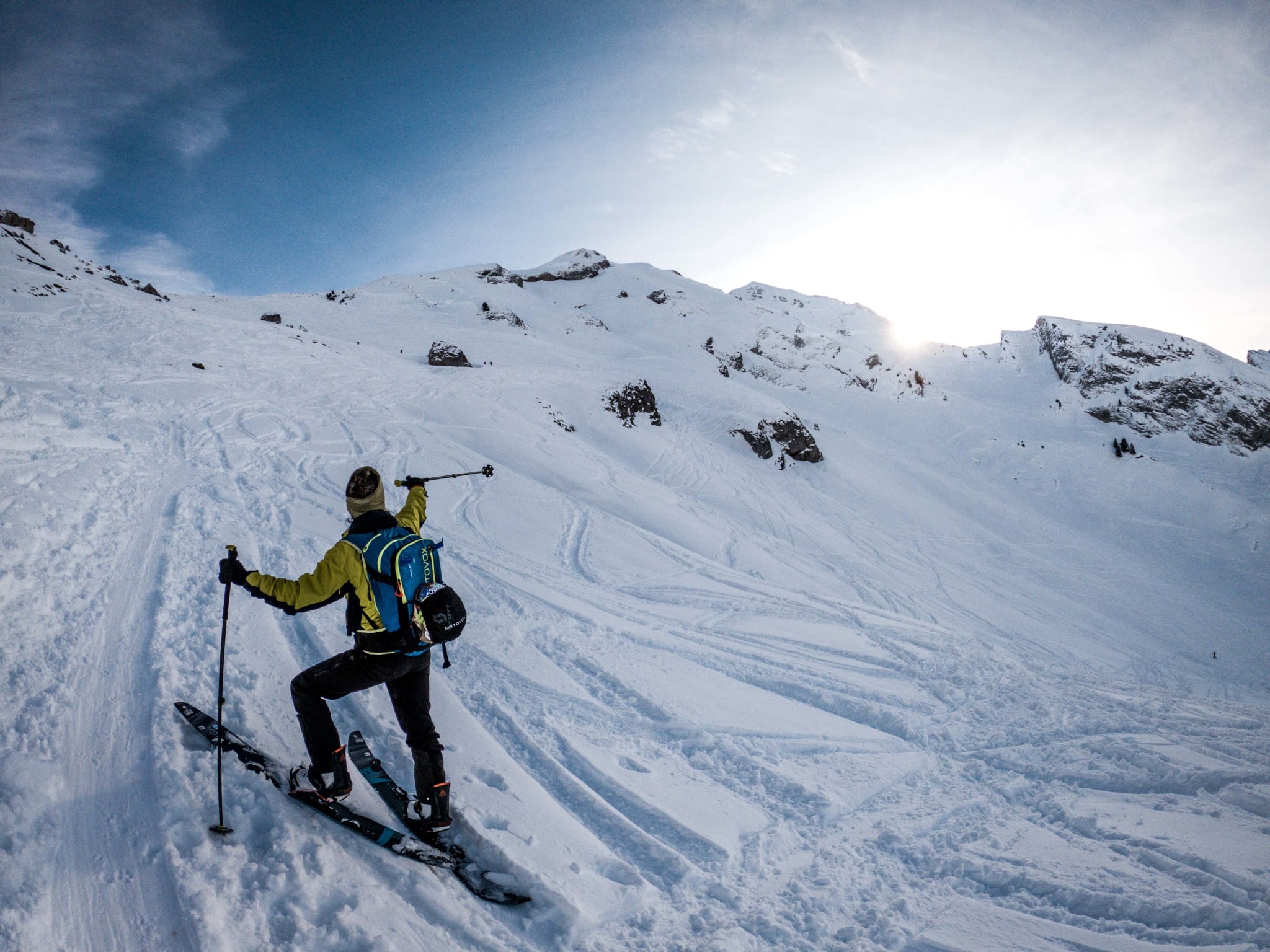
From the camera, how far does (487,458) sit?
14.4 meters

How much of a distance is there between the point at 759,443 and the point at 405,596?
62.7 ft

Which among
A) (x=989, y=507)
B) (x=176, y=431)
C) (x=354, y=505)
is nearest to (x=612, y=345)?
(x=989, y=507)

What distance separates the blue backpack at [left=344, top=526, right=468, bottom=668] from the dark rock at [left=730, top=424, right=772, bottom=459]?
18.6m

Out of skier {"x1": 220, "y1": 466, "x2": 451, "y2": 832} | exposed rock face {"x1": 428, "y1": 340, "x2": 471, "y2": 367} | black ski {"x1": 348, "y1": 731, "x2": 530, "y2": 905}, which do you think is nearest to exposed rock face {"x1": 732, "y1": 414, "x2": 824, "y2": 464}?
exposed rock face {"x1": 428, "y1": 340, "x2": 471, "y2": 367}

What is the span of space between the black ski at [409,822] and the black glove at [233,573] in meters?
1.66

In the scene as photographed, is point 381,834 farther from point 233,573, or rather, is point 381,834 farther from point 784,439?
point 784,439

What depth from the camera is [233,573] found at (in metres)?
3.33

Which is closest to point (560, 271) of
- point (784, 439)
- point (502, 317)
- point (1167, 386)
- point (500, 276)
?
point (500, 276)

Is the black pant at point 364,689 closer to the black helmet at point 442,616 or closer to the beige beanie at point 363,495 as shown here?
the black helmet at point 442,616

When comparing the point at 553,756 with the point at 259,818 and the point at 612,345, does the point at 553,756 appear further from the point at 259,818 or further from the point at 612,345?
the point at 612,345

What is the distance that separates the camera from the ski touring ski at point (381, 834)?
3336 millimetres

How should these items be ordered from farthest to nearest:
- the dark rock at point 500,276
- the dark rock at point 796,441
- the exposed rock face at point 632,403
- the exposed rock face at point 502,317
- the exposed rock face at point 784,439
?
the dark rock at point 500,276
the exposed rock face at point 502,317
the dark rock at point 796,441
the exposed rock face at point 784,439
the exposed rock face at point 632,403

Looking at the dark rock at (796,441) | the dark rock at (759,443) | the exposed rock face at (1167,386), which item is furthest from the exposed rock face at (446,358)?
the exposed rock face at (1167,386)

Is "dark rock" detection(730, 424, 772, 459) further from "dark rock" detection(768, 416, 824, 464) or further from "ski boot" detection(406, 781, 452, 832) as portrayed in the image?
"ski boot" detection(406, 781, 452, 832)
